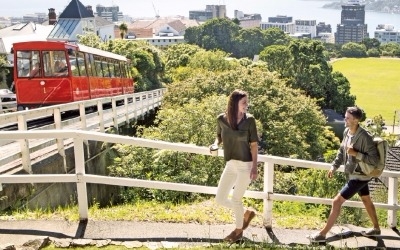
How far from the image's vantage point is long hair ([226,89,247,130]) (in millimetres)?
5887

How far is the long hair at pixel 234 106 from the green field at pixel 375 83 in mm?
77603

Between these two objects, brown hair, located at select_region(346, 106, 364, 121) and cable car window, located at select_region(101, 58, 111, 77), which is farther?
cable car window, located at select_region(101, 58, 111, 77)

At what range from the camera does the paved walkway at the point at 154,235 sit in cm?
621

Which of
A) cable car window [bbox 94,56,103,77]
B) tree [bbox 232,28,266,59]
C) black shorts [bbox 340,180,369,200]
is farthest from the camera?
tree [bbox 232,28,266,59]

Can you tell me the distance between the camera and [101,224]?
6859mm

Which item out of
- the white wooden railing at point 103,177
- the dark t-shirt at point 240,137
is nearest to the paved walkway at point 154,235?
the white wooden railing at point 103,177

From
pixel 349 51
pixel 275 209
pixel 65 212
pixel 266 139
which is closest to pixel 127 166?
pixel 275 209

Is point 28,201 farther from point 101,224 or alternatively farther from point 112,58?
point 112,58

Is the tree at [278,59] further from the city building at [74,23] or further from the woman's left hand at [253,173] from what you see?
the woman's left hand at [253,173]

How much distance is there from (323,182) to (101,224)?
50.0 feet

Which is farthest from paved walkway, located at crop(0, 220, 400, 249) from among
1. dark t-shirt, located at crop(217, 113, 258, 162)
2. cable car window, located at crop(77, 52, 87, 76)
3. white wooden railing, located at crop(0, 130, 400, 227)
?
cable car window, located at crop(77, 52, 87, 76)

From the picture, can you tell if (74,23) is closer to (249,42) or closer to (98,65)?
(249,42)

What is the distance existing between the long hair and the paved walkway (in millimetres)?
1548

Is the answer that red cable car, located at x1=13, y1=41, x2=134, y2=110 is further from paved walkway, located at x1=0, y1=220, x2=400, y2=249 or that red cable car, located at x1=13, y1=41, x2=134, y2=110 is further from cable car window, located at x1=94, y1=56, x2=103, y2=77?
paved walkway, located at x1=0, y1=220, x2=400, y2=249
